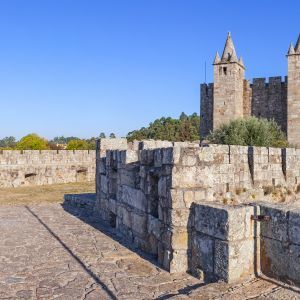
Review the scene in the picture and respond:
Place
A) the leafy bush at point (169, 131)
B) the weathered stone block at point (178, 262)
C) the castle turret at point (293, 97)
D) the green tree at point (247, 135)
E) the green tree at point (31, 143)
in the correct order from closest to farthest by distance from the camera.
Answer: the weathered stone block at point (178, 262) < the green tree at point (247, 135) < the castle turret at point (293, 97) < the green tree at point (31, 143) < the leafy bush at point (169, 131)

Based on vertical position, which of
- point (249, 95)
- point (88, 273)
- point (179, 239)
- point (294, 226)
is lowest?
point (88, 273)

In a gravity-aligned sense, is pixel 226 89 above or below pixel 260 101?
above

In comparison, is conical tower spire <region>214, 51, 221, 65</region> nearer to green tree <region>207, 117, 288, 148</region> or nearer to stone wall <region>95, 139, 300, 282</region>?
green tree <region>207, 117, 288, 148</region>

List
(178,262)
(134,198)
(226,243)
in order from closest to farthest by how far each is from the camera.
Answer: (226,243) → (178,262) → (134,198)

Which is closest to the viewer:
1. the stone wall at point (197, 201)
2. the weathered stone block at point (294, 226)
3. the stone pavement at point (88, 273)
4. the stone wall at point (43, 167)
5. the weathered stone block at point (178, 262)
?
the weathered stone block at point (294, 226)

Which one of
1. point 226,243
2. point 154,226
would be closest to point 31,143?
point 154,226

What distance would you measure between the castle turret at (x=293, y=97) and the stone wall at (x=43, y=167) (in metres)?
17.8

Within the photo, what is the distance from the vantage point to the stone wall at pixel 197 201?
5113 mm

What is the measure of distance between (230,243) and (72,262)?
2.60 meters

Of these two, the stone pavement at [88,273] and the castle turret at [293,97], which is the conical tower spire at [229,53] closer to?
the castle turret at [293,97]

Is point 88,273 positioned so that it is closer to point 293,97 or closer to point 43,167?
point 43,167

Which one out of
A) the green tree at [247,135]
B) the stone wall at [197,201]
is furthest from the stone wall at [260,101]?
the stone wall at [197,201]

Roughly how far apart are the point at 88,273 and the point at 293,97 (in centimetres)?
3095

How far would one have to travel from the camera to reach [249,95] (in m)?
37.1
